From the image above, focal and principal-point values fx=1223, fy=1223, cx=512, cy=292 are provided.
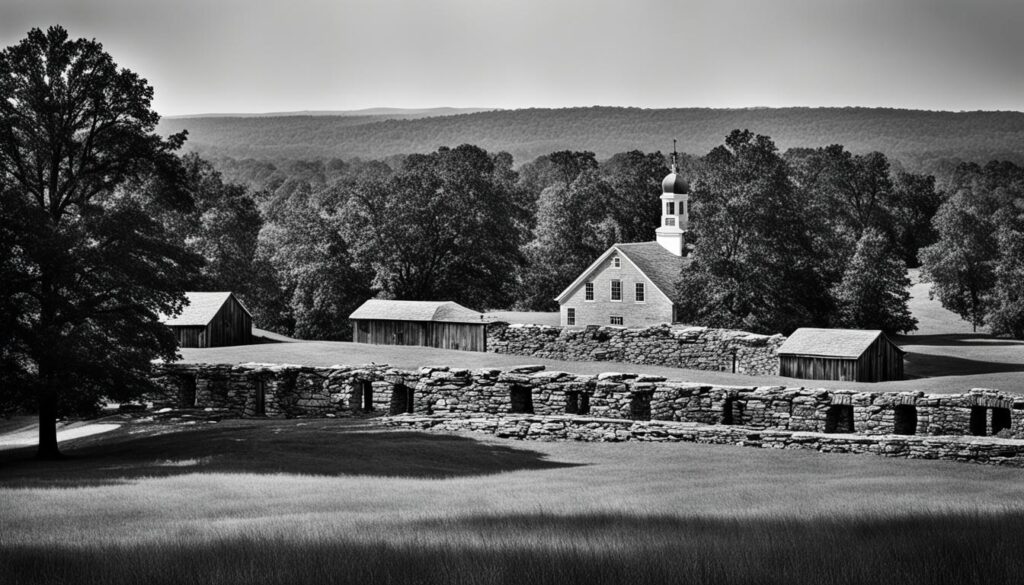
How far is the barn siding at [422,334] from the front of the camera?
60031mm

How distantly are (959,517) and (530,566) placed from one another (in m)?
6.48

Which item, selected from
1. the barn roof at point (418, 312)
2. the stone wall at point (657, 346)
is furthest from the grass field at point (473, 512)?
the barn roof at point (418, 312)

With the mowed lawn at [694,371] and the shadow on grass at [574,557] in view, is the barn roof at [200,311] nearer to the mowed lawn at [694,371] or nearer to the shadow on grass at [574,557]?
the mowed lawn at [694,371]

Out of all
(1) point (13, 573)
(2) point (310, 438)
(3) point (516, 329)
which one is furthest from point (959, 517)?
(3) point (516, 329)

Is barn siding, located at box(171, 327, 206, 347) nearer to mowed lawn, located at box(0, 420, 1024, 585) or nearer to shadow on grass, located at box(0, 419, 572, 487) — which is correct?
shadow on grass, located at box(0, 419, 572, 487)

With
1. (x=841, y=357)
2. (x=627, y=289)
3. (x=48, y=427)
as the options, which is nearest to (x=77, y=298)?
(x=48, y=427)

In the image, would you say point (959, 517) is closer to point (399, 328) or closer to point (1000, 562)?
point (1000, 562)

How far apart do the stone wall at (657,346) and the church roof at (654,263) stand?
12.4 m

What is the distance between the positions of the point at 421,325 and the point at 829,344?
21.1 m

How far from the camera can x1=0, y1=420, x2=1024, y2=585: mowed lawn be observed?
10.8m

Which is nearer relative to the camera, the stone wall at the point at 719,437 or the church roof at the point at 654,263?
the stone wall at the point at 719,437

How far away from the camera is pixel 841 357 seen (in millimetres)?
49312

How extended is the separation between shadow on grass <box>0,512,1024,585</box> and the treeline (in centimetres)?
4178

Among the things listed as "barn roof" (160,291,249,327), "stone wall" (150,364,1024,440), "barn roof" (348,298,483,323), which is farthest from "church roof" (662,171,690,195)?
"stone wall" (150,364,1024,440)
